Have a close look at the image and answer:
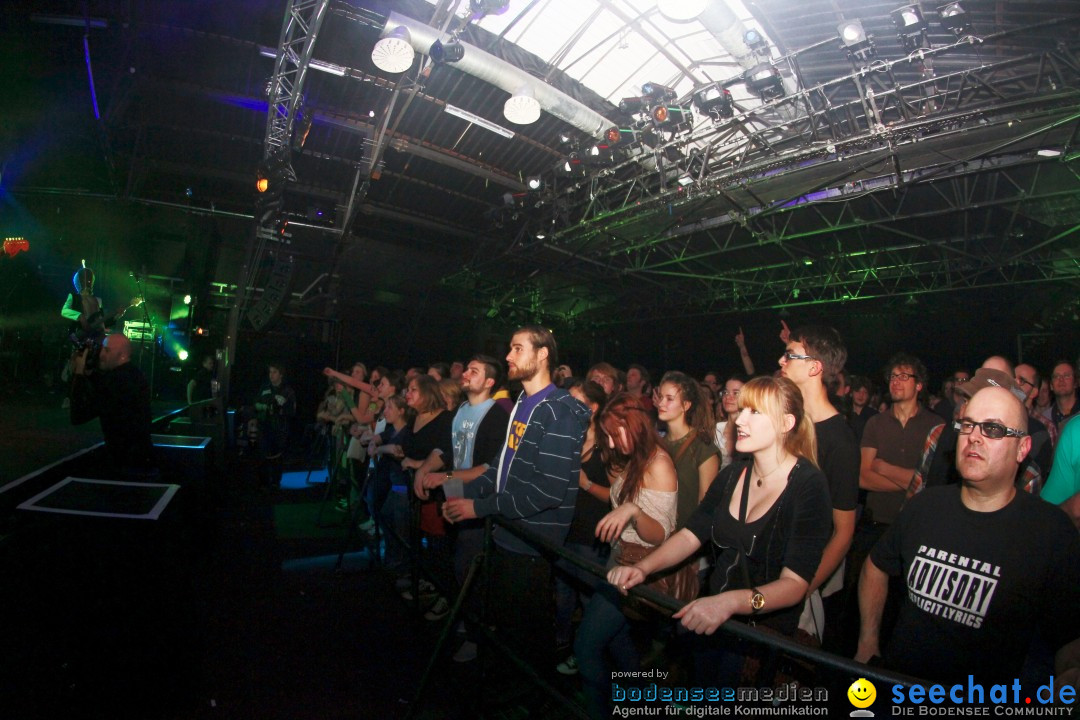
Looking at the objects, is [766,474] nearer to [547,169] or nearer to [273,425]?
[547,169]

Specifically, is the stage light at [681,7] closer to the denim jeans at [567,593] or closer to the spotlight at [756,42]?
the spotlight at [756,42]

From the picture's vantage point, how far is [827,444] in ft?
7.54

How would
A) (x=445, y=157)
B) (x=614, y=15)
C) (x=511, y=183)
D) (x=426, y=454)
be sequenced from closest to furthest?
(x=426, y=454), (x=614, y=15), (x=445, y=157), (x=511, y=183)

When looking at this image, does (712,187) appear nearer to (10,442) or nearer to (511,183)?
(511,183)

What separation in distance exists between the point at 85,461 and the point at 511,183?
7.02 m

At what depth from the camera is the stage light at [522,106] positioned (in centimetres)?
581

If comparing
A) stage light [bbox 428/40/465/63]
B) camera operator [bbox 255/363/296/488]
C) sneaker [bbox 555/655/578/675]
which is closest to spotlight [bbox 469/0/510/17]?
stage light [bbox 428/40/465/63]

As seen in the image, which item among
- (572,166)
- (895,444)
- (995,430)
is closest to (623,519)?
(995,430)

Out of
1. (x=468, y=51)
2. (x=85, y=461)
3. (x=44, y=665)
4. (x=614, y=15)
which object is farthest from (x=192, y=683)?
(x=614, y=15)

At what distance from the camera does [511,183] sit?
909 cm

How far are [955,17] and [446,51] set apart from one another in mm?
4627

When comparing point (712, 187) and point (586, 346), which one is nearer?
point (712, 187)

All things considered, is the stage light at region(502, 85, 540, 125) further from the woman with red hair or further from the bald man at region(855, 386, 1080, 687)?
the bald man at region(855, 386, 1080, 687)

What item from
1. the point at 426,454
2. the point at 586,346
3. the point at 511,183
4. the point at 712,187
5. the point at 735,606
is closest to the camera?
the point at 735,606
